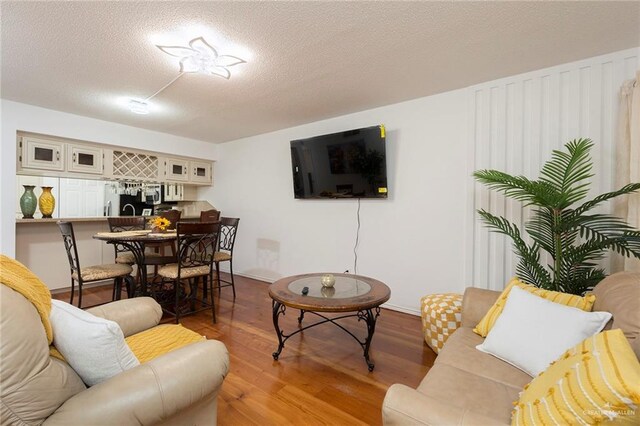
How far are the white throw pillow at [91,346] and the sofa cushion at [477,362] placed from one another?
1379mm

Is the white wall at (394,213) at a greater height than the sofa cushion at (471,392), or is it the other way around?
the white wall at (394,213)

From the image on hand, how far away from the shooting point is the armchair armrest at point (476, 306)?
1.82 metres

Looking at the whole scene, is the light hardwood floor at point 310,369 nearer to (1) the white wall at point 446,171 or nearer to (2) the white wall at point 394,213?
(2) the white wall at point 394,213

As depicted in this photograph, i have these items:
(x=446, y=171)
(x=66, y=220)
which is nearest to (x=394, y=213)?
(x=446, y=171)

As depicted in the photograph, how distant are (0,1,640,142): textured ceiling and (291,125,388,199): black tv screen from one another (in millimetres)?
453

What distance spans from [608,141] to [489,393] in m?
2.22

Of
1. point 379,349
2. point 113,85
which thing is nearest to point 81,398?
point 379,349

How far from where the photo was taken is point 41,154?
351 cm

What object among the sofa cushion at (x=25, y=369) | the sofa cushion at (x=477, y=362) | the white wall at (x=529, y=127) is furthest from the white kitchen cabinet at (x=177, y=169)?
the sofa cushion at (x=477, y=362)

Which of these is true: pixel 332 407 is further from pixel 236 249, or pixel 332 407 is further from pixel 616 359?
pixel 236 249

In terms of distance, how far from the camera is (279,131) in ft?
14.4

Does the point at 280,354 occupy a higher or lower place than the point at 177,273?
lower

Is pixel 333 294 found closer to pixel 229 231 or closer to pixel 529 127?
pixel 529 127

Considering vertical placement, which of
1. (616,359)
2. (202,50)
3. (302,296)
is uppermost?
(202,50)
